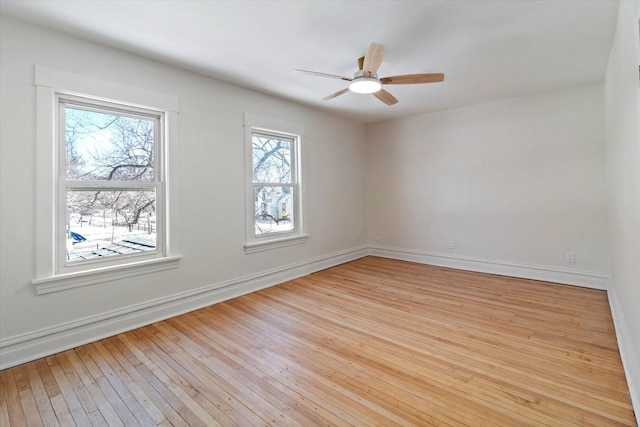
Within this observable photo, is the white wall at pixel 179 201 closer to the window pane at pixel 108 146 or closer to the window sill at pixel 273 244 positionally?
the window sill at pixel 273 244

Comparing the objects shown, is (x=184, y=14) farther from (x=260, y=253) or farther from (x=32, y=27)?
(x=260, y=253)

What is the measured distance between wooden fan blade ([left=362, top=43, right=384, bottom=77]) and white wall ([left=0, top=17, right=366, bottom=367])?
1.79m

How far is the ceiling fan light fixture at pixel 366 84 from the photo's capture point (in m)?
2.61

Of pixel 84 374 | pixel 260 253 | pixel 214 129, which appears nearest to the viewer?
pixel 84 374

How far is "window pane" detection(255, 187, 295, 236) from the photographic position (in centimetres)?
405

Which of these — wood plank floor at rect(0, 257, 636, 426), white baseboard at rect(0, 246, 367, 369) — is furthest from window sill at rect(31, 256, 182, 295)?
wood plank floor at rect(0, 257, 636, 426)

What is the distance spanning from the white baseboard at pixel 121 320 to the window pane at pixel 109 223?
552mm

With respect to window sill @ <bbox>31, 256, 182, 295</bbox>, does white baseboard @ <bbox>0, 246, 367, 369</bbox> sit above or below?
below

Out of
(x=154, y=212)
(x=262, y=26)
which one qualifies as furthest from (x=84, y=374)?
(x=262, y=26)

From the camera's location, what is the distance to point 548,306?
3146 millimetres

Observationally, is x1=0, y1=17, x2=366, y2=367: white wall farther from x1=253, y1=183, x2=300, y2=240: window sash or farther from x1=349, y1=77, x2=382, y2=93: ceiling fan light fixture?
x1=349, y1=77, x2=382, y2=93: ceiling fan light fixture

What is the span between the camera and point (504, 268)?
437 centimetres

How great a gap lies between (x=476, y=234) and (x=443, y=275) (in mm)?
868

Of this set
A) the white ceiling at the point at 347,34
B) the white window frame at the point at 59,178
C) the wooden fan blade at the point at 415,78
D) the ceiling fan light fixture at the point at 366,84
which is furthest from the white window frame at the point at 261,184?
the wooden fan blade at the point at 415,78
